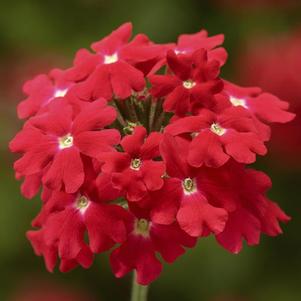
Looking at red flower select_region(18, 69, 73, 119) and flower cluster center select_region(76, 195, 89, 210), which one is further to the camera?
red flower select_region(18, 69, 73, 119)

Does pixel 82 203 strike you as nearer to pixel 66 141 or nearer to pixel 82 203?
pixel 82 203

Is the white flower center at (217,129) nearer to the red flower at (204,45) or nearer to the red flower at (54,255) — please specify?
the red flower at (204,45)

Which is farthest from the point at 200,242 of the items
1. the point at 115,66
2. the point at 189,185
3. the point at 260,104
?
the point at 189,185

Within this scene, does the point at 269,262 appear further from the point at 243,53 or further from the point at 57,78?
the point at 57,78

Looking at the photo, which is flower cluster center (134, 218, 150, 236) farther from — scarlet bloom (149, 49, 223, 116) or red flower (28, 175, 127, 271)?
scarlet bloom (149, 49, 223, 116)

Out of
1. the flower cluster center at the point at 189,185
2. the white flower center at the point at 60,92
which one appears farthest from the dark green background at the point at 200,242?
the flower cluster center at the point at 189,185

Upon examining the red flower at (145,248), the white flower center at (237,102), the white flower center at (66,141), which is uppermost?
the white flower center at (66,141)

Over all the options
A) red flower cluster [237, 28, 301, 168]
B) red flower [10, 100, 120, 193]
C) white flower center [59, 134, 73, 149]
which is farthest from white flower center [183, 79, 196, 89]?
red flower cluster [237, 28, 301, 168]
